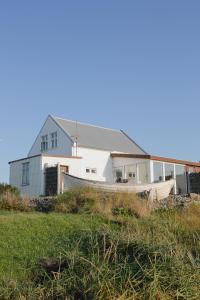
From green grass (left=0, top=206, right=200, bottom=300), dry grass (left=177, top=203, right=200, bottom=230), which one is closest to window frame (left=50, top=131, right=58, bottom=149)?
dry grass (left=177, top=203, right=200, bottom=230)

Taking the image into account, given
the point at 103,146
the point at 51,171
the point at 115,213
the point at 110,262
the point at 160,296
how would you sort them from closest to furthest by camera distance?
the point at 160,296 < the point at 110,262 < the point at 115,213 < the point at 51,171 < the point at 103,146

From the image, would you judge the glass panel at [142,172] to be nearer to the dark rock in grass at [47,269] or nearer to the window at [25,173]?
the window at [25,173]

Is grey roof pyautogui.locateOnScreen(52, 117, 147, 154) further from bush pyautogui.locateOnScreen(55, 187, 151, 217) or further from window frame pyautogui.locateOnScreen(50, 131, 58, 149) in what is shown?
bush pyautogui.locateOnScreen(55, 187, 151, 217)

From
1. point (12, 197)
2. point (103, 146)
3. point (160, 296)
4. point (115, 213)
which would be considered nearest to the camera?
point (160, 296)

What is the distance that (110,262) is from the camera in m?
7.27

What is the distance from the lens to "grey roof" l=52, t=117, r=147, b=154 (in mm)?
43375

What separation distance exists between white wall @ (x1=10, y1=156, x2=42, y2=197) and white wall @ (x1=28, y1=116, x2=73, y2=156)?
6429 millimetres

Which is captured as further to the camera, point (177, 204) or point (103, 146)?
point (103, 146)

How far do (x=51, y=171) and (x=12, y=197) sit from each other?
8321 mm

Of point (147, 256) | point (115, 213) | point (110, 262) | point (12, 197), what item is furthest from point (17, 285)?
point (12, 197)

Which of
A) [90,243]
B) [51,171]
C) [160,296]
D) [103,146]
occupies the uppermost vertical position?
[103,146]

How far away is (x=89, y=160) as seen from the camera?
137 ft

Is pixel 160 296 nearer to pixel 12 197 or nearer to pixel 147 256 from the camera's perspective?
pixel 147 256

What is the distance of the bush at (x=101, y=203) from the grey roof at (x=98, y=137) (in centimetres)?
2363
